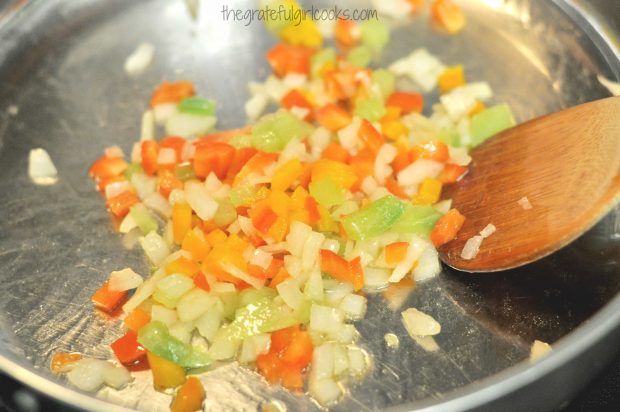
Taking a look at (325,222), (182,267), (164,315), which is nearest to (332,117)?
(325,222)

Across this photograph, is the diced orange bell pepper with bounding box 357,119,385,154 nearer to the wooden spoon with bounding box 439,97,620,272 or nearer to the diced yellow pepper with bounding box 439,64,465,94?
the wooden spoon with bounding box 439,97,620,272

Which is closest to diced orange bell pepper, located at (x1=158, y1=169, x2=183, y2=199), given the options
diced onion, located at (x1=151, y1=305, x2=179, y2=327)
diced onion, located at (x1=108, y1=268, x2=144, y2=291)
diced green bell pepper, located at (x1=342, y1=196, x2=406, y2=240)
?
diced onion, located at (x1=108, y1=268, x2=144, y2=291)

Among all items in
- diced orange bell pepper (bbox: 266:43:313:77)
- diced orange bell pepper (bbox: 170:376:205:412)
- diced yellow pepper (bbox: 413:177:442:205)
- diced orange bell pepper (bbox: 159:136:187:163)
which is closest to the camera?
diced orange bell pepper (bbox: 170:376:205:412)

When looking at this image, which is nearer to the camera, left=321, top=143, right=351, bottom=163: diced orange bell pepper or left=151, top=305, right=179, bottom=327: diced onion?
left=151, top=305, right=179, bottom=327: diced onion

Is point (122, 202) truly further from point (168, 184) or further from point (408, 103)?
point (408, 103)

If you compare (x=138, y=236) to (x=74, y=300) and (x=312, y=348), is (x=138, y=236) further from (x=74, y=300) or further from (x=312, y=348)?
(x=312, y=348)

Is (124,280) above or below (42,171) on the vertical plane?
below
